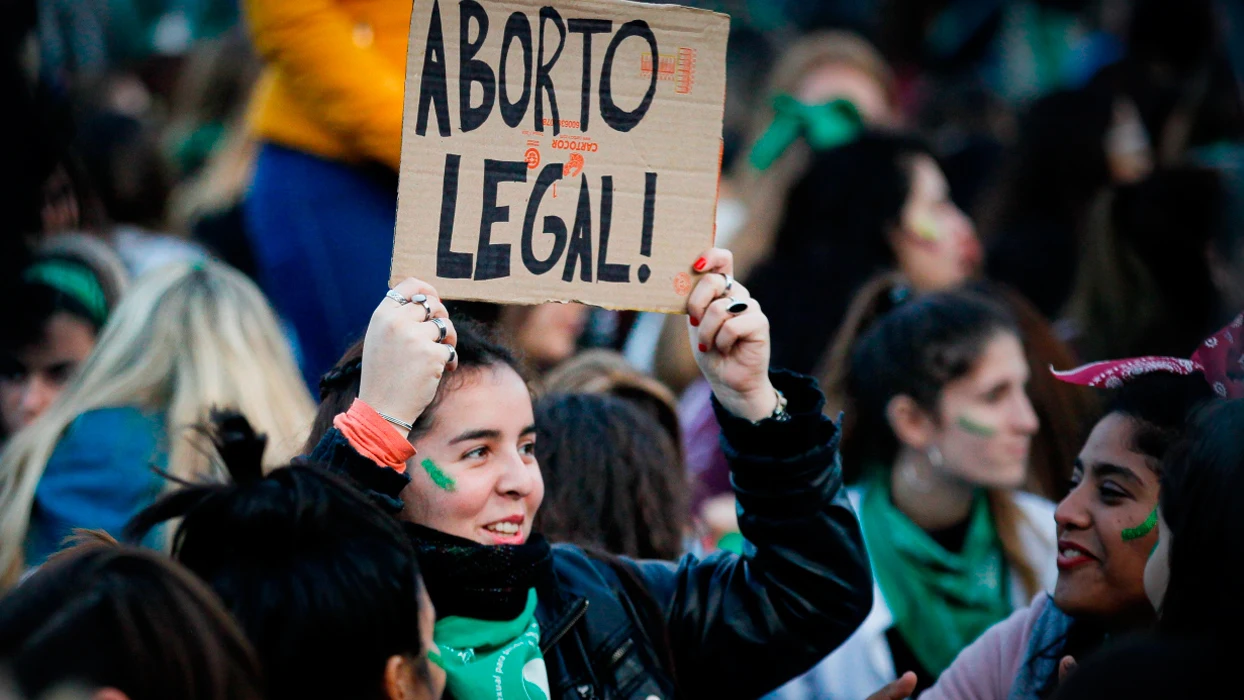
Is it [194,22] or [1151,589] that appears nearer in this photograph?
[1151,589]

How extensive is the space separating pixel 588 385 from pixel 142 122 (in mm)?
4082

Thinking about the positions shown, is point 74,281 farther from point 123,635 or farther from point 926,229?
point 926,229

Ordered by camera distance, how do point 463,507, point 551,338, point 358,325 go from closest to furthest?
point 463,507 < point 358,325 < point 551,338

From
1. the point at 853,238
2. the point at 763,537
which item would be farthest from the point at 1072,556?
the point at 853,238

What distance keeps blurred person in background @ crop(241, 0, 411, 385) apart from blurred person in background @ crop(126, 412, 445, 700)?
2.05 meters

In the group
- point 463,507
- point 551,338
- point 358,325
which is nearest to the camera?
point 463,507

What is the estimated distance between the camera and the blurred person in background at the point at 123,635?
1847 mm

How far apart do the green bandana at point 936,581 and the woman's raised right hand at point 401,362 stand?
190 centimetres

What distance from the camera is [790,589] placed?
9.15ft

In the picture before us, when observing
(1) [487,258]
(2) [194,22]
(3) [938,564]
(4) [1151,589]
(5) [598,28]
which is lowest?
(3) [938,564]

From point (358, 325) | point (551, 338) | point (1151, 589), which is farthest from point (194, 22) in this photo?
point (1151, 589)

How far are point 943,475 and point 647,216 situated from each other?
6.02 ft

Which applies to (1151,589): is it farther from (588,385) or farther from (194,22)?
(194,22)

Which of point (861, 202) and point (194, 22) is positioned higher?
point (194, 22)
